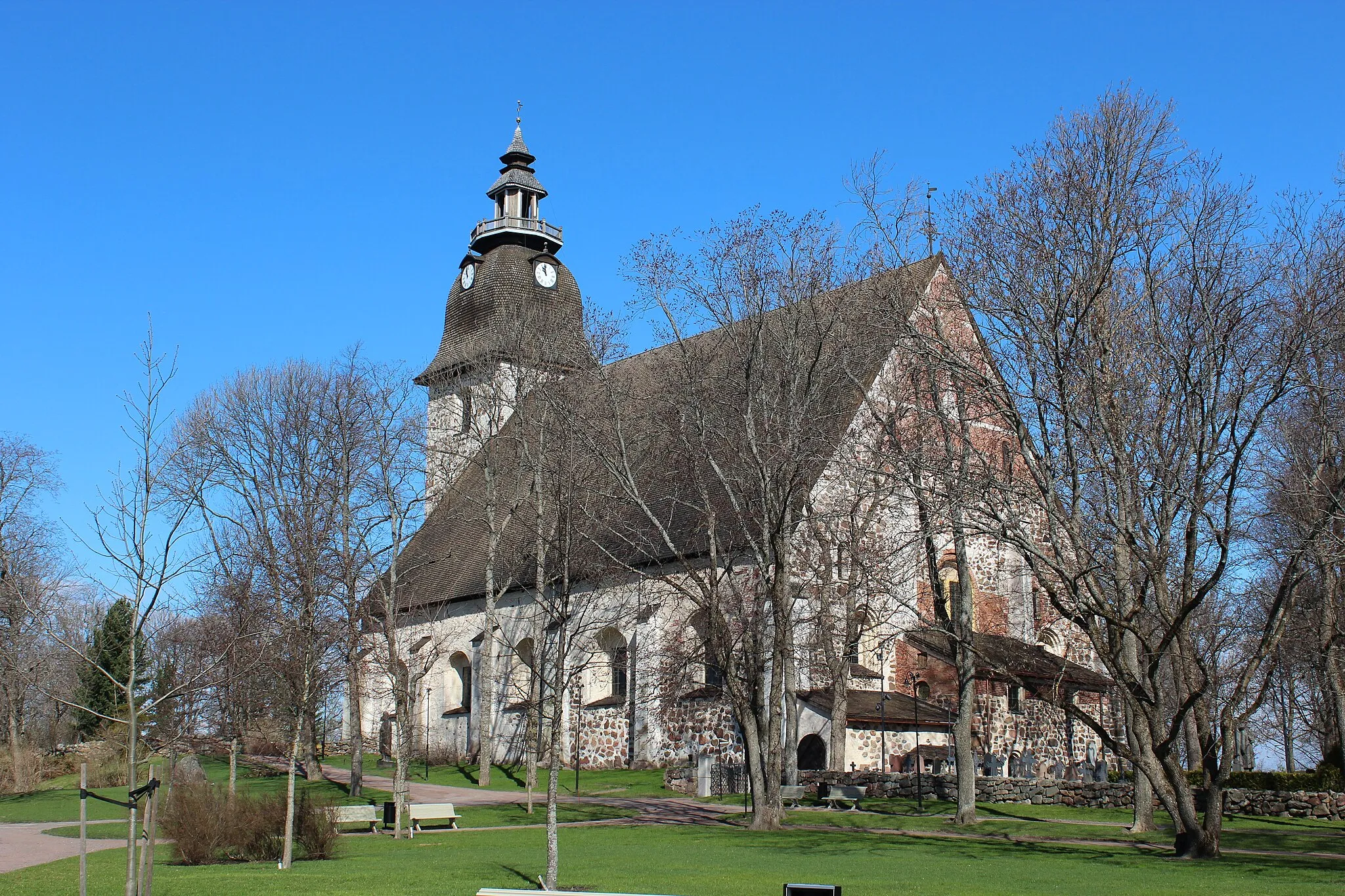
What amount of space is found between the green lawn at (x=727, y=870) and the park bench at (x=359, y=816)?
1.36 metres

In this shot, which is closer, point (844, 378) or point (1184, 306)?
point (1184, 306)

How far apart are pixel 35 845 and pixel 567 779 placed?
1628 centimetres

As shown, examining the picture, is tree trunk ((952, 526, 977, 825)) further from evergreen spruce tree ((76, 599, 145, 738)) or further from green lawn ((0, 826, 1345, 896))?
evergreen spruce tree ((76, 599, 145, 738))

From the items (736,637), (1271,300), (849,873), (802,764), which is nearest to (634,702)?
(802,764)

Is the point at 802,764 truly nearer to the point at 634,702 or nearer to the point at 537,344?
the point at 634,702

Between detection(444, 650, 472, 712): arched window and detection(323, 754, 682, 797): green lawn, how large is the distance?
285 centimetres

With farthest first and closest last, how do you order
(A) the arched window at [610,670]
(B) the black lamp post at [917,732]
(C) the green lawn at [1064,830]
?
(A) the arched window at [610,670] → (B) the black lamp post at [917,732] → (C) the green lawn at [1064,830]

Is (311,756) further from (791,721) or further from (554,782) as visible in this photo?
(554,782)

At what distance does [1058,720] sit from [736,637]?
1223 cm

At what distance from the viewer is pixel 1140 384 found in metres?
17.1

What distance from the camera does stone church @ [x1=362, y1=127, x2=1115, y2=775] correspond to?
2923cm

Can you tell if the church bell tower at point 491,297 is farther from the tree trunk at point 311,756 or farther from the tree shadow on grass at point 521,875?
the tree shadow on grass at point 521,875

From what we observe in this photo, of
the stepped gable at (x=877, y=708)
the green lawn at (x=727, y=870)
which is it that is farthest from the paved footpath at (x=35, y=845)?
the stepped gable at (x=877, y=708)

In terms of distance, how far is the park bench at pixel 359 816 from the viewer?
2156 centimetres
